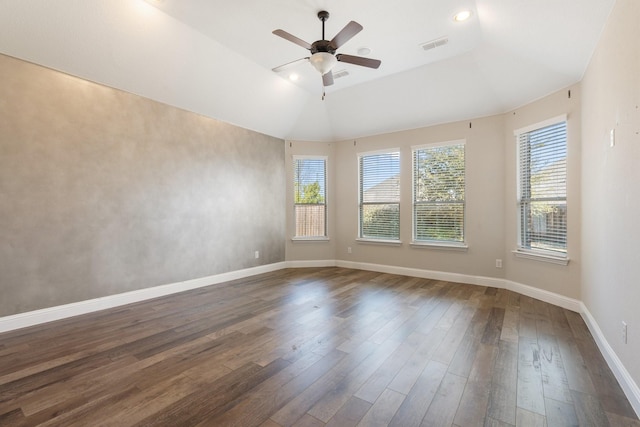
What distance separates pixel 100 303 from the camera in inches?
146

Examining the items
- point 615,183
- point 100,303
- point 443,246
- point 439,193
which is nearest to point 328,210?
point 439,193

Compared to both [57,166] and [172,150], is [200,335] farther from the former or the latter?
[172,150]

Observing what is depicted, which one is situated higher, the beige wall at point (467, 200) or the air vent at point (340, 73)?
the air vent at point (340, 73)

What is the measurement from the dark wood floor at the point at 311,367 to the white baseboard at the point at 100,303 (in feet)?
0.50

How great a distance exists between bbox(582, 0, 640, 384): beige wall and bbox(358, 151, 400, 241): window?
2980 mm

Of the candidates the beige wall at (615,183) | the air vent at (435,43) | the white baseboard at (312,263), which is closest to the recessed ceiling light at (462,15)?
the air vent at (435,43)

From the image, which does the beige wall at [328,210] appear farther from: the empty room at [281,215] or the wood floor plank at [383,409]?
the wood floor plank at [383,409]

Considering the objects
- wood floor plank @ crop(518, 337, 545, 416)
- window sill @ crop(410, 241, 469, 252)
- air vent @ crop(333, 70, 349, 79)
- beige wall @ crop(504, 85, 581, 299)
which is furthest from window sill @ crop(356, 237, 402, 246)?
air vent @ crop(333, 70, 349, 79)

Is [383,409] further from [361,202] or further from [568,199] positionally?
[361,202]

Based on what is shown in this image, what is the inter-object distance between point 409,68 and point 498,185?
2335 millimetres

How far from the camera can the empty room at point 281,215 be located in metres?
2.05

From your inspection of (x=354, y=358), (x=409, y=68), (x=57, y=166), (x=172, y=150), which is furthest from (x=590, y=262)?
(x=57, y=166)

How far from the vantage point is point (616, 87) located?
7.67 ft

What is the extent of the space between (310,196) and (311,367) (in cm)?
449
